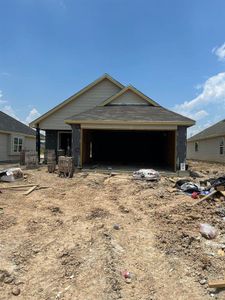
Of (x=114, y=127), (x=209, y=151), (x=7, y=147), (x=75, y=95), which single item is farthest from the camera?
(x=209, y=151)

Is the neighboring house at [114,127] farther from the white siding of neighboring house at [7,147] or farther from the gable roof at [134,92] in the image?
the white siding of neighboring house at [7,147]

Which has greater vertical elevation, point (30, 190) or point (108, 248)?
point (30, 190)

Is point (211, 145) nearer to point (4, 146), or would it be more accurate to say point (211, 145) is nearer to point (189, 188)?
point (4, 146)

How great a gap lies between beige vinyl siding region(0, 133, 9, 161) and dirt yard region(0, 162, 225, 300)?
632 inches

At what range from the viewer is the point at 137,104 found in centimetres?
1981

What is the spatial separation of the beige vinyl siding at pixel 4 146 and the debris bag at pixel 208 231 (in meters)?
21.1

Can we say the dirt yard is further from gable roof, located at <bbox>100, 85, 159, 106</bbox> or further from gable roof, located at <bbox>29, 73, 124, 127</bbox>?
gable roof, located at <bbox>29, 73, 124, 127</bbox>

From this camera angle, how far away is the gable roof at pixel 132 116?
1550 centimetres

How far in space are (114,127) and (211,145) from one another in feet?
58.8

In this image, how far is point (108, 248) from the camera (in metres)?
5.20

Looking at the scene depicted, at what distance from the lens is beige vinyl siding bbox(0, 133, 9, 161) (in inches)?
949

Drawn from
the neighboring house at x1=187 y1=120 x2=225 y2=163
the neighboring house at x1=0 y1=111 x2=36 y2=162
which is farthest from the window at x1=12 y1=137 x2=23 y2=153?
the neighboring house at x1=187 y1=120 x2=225 y2=163

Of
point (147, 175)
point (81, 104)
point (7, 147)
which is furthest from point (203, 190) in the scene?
point (7, 147)

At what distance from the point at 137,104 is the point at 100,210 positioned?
13.0 m
